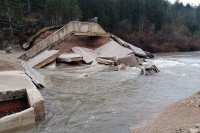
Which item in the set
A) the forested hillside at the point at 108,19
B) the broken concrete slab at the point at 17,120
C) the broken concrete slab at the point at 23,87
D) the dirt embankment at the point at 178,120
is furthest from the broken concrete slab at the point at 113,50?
the forested hillside at the point at 108,19

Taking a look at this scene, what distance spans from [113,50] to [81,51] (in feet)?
8.61

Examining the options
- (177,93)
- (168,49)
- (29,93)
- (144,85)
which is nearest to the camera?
→ (29,93)

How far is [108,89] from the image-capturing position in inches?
545

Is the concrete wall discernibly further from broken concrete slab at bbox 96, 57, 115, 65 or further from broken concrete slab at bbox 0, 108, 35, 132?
broken concrete slab at bbox 0, 108, 35, 132

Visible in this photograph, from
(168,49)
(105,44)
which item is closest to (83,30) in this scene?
(105,44)

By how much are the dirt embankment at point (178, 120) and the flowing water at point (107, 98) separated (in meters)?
0.69

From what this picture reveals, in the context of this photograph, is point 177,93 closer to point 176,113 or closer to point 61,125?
point 176,113

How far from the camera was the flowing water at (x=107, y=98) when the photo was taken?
28.3ft

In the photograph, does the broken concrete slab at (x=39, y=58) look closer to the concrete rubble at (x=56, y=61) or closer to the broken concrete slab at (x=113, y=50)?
the concrete rubble at (x=56, y=61)

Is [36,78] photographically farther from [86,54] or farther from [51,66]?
[86,54]

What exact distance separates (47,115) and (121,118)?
7.33 ft

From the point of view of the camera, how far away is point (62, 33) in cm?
2517

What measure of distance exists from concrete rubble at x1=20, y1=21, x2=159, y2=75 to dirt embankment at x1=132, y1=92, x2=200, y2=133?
390 inches

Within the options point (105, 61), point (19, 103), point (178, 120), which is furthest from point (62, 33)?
point (178, 120)
